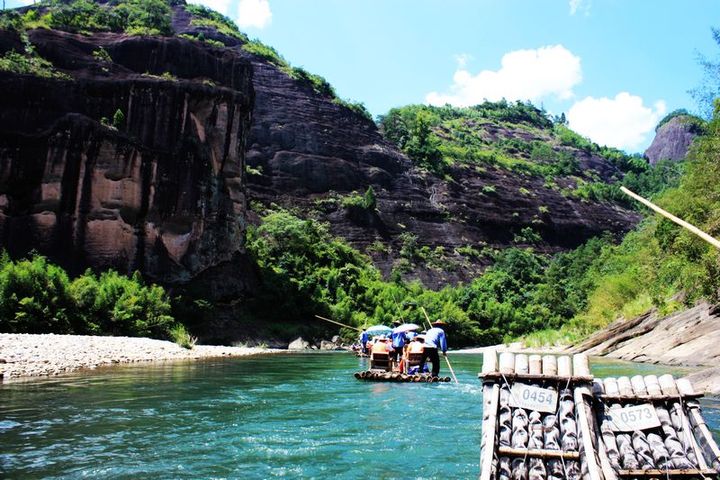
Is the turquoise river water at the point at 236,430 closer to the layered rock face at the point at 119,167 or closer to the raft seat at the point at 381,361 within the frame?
the raft seat at the point at 381,361

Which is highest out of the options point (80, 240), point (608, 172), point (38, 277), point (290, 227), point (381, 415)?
point (608, 172)

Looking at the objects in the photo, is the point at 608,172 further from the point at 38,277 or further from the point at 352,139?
the point at 38,277

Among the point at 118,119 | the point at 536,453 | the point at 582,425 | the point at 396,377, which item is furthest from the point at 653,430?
the point at 118,119

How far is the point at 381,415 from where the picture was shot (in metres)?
11.2

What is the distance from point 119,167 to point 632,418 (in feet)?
127

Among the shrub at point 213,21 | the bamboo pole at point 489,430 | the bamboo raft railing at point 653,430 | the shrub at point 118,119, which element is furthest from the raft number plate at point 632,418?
the shrub at point 213,21

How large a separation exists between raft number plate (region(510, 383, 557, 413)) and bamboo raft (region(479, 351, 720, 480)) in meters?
0.01

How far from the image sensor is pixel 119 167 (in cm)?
3941

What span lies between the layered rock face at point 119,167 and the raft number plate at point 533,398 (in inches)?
1437

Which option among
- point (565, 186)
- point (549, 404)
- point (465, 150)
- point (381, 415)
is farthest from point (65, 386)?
point (565, 186)

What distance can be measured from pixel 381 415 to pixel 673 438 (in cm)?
590

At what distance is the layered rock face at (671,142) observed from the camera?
472 ft

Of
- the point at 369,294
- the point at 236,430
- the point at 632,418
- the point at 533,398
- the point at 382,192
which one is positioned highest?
the point at 382,192

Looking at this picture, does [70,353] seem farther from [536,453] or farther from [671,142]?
[671,142]
